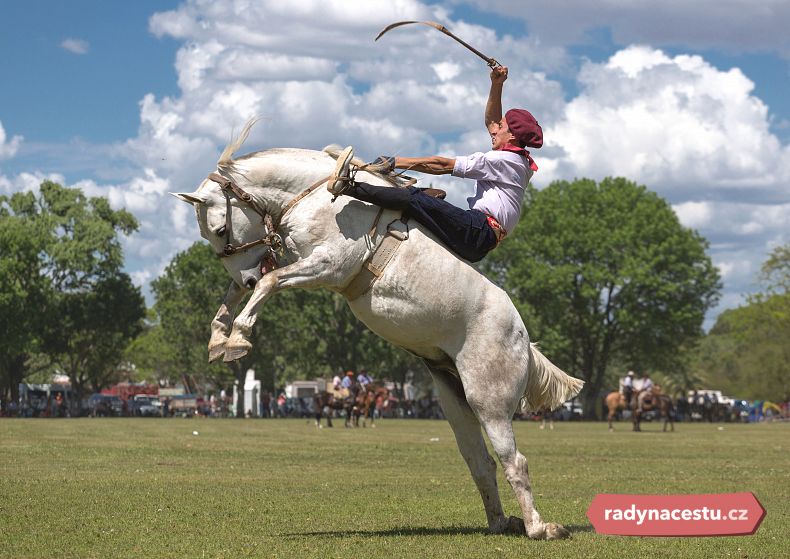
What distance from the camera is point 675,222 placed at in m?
77.9

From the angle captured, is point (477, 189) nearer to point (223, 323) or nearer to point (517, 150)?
point (517, 150)

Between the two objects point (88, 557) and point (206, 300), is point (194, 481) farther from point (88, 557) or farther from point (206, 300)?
point (206, 300)

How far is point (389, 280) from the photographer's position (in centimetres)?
975

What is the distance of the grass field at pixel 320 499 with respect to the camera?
30.1ft

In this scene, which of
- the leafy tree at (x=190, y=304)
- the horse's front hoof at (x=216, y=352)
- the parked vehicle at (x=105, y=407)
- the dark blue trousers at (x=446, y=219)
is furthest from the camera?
the leafy tree at (x=190, y=304)

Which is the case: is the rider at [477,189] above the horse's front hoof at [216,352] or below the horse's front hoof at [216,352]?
above

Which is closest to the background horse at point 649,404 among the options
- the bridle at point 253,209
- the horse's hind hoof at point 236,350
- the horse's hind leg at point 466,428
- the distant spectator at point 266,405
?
the distant spectator at point 266,405

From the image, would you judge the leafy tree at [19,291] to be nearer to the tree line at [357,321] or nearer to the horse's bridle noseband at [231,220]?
the tree line at [357,321]

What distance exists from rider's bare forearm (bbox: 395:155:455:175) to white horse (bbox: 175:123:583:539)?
30 cm

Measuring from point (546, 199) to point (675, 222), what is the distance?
340 inches

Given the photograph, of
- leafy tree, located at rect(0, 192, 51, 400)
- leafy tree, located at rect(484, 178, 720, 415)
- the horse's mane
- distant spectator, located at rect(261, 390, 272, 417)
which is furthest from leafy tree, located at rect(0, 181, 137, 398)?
the horse's mane

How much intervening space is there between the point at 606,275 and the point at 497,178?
215ft

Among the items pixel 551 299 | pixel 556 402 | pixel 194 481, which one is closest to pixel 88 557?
pixel 556 402

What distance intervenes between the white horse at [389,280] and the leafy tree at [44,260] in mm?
65781
